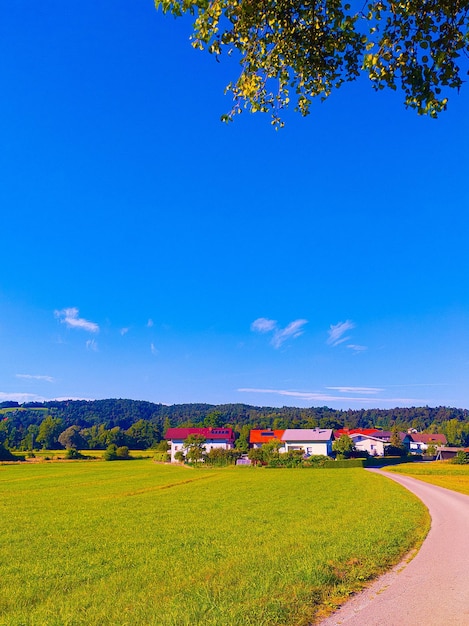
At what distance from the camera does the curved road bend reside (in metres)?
7.34

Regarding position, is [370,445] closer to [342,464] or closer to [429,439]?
[342,464]

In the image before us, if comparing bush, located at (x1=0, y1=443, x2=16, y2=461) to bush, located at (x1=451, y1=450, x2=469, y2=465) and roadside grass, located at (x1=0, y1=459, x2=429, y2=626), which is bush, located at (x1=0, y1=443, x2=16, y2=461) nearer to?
roadside grass, located at (x1=0, y1=459, x2=429, y2=626)

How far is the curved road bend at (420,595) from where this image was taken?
24.1 ft

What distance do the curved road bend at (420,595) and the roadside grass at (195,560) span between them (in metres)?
0.50

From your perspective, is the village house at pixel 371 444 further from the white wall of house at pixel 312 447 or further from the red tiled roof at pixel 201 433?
the red tiled roof at pixel 201 433

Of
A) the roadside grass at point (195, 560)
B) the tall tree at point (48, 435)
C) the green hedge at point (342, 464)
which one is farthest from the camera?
the tall tree at point (48, 435)

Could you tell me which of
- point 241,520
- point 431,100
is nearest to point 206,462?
point 241,520

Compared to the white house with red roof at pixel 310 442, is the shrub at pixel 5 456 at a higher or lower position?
lower

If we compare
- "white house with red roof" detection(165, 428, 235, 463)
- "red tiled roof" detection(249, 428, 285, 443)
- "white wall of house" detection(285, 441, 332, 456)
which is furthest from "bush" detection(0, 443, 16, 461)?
"white wall of house" detection(285, 441, 332, 456)

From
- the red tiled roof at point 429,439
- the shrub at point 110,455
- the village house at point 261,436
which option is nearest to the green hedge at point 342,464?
the village house at point 261,436

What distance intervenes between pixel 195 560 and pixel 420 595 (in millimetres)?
6410

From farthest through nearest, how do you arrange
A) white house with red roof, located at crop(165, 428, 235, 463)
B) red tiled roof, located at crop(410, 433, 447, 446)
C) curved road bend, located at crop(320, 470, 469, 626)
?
red tiled roof, located at crop(410, 433, 447, 446) → white house with red roof, located at crop(165, 428, 235, 463) → curved road bend, located at crop(320, 470, 469, 626)

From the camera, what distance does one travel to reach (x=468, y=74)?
6637mm

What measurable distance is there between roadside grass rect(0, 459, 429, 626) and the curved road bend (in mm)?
503
